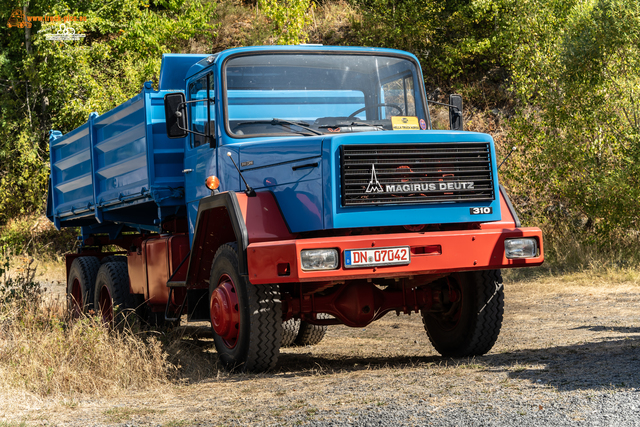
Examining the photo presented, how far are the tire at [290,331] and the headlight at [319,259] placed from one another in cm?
295

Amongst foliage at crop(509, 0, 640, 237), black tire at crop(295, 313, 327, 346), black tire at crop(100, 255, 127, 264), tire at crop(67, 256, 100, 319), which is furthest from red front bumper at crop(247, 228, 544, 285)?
foliage at crop(509, 0, 640, 237)

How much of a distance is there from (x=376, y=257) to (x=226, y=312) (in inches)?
57.6

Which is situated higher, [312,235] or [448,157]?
[448,157]

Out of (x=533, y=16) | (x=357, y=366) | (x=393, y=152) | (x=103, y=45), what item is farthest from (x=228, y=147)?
(x=103, y=45)

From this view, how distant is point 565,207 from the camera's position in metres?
16.8

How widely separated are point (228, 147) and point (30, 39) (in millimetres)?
18222

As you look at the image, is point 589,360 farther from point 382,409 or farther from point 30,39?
point 30,39

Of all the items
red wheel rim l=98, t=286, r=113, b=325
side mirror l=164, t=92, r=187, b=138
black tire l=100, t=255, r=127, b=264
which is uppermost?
side mirror l=164, t=92, r=187, b=138

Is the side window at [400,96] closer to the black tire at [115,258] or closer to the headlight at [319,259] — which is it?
the headlight at [319,259]

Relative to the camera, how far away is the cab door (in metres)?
6.98

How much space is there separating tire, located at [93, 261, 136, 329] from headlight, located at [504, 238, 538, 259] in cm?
463

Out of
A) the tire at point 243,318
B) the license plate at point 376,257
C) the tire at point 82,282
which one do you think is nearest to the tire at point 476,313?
the license plate at point 376,257

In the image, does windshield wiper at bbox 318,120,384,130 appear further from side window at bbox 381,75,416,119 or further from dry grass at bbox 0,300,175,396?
dry grass at bbox 0,300,175,396

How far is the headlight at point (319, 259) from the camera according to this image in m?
5.54
